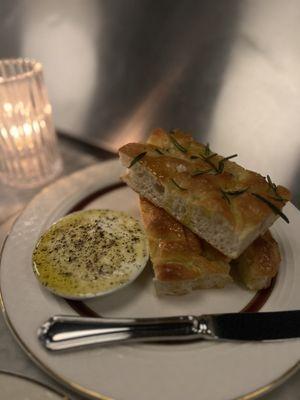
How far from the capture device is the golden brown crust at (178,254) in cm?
89

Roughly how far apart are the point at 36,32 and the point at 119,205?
2.89ft

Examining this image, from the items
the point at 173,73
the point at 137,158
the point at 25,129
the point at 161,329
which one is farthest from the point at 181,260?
the point at 173,73

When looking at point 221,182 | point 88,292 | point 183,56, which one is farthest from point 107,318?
point 183,56

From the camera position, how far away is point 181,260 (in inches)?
35.8

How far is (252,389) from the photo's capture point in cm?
74

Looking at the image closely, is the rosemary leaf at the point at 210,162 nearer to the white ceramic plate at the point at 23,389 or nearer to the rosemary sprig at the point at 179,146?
the rosemary sprig at the point at 179,146

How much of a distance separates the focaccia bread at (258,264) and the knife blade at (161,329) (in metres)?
0.09

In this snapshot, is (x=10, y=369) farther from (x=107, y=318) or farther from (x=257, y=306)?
(x=257, y=306)

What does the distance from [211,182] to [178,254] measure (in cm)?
17

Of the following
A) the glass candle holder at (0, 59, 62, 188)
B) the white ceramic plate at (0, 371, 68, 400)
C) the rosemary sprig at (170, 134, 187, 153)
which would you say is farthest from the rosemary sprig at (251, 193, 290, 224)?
the glass candle holder at (0, 59, 62, 188)

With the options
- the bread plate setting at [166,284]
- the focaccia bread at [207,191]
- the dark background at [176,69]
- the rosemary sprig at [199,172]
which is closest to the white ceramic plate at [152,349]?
the bread plate setting at [166,284]

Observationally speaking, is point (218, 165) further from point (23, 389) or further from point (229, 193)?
point (23, 389)

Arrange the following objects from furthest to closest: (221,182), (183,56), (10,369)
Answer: (183,56), (221,182), (10,369)

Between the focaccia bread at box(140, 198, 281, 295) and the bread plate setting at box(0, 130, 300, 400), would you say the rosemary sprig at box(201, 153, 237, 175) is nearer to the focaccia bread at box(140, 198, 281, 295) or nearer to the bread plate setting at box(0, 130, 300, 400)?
the bread plate setting at box(0, 130, 300, 400)
